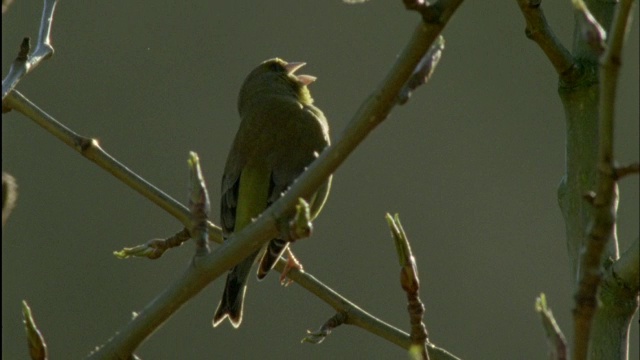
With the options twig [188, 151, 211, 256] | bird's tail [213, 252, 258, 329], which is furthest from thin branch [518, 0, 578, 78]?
bird's tail [213, 252, 258, 329]

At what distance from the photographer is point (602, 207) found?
1316 millimetres

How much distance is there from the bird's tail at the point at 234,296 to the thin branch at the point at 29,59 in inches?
50.9

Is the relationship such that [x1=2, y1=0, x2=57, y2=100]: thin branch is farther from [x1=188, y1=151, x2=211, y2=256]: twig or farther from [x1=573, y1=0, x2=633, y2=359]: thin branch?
[x1=573, y1=0, x2=633, y2=359]: thin branch

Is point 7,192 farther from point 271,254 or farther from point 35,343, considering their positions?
point 271,254

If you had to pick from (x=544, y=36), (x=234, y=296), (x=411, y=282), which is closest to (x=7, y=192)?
(x=411, y=282)

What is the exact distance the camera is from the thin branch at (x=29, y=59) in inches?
74.8

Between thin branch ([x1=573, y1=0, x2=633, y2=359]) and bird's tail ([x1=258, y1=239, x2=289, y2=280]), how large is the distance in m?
1.92

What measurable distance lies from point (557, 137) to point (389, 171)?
1.06 m

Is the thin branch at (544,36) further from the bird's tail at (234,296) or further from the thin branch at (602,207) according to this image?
the bird's tail at (234,296)

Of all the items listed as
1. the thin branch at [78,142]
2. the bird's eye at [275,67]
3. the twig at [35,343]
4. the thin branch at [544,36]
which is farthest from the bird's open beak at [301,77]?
the twig at [35,343]

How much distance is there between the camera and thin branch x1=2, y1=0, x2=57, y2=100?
190 cm

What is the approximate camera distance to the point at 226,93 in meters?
6.54

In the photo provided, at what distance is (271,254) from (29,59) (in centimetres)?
133

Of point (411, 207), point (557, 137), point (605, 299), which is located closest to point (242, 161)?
point (605, 299)
